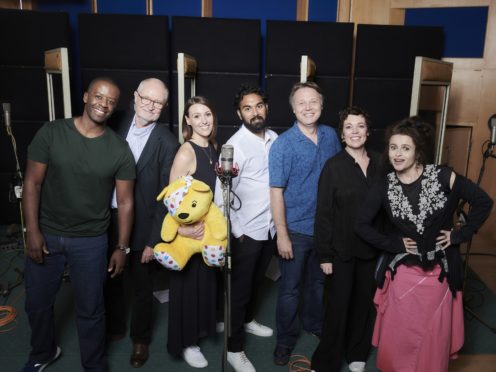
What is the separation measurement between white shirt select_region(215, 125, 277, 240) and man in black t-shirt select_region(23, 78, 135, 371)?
56 cm

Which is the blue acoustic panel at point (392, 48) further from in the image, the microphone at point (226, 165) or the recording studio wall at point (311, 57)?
the microphone at point (226, 165)

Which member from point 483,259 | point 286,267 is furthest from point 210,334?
point 483,259

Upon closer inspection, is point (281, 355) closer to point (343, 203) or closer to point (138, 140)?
point (343, 203)

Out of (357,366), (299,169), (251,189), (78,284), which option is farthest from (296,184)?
(78,284)

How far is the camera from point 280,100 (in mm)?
4570

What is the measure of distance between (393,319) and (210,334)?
1.03m

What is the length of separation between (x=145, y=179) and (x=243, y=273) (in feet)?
2.49

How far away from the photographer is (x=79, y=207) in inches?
83.6

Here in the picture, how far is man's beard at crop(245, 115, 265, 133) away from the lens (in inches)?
93.7

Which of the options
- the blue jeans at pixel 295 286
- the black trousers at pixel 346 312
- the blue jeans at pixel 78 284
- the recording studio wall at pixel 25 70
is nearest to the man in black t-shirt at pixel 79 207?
the blue jeans at pixel 78 284

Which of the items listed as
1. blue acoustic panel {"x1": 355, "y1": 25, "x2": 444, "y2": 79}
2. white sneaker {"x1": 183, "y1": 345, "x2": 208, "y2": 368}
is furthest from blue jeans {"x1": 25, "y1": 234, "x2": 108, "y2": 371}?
blue acoustic panel {"x1": 355, "y1": 25, "x2": 444, "y2": 79}

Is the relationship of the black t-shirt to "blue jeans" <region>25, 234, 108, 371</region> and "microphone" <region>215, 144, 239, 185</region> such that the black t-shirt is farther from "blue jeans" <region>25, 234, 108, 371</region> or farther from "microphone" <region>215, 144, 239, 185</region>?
"microphone" <region>215, 144, 239, 185</region>

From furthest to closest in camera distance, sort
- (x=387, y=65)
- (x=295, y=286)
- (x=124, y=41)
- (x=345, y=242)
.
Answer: (x=387, y=65) → (x=124, y=41) → (x=295, y=286) → (x=345, y=242)

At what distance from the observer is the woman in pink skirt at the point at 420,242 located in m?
2.01
